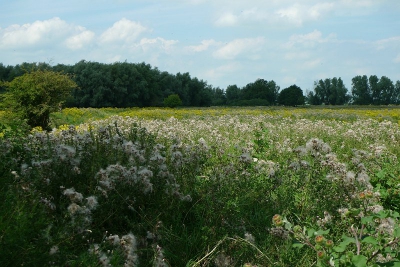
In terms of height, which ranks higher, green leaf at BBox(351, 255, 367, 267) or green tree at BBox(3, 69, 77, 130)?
green tree at BBox(3, 69, 77, 130)

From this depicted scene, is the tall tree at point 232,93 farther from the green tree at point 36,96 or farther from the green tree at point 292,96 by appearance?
the green tree at point 36,96

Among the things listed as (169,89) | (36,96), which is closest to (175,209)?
(36,96)

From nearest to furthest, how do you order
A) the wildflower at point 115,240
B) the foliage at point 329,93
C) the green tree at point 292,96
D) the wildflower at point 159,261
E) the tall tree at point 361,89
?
the wildflower at point 115,240 → the wildflower at point 159,261 → the green tree at point 292,96 → the tall tree at point 361,89 → the foliage at point 329,93

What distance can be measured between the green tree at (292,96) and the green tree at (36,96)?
75.3 m

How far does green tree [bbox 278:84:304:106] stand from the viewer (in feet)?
298

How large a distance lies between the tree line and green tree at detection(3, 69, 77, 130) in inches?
127

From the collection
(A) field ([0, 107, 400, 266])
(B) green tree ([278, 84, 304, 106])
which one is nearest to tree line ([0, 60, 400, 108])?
(B) green tree ([278, 84, 304, 106])

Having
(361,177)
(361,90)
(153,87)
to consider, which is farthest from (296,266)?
(361,90)

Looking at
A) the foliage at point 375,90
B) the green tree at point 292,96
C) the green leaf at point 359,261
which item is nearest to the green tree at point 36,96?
the green leaf at point 359,261

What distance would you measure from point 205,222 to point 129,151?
112cm

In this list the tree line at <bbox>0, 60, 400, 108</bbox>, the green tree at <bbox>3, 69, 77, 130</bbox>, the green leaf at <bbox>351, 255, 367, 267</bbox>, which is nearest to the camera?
Answer: the green leaf at <bbox>351, 255, 367, 267</bbox>

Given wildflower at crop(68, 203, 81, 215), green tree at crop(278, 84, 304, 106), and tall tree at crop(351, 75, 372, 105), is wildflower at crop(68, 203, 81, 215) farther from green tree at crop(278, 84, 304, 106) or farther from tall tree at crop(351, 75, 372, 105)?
tall tree at crop(351, 75, 372, 105)

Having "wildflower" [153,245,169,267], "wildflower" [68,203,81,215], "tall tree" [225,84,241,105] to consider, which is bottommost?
"wildflower" [153,245,169,267]

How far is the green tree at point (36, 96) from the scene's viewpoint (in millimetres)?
17933
